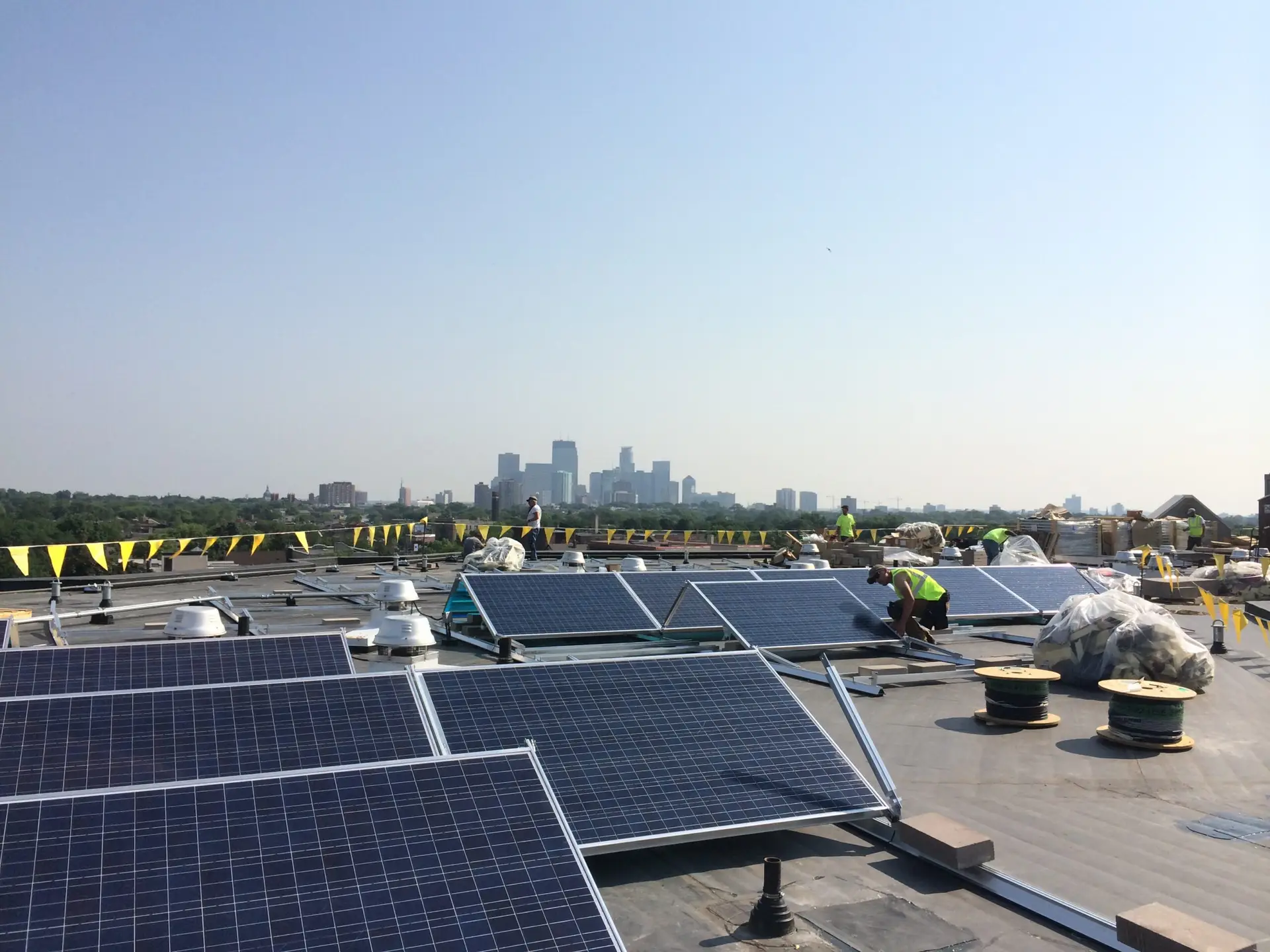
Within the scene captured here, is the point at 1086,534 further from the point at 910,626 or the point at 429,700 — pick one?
the point at 429,700

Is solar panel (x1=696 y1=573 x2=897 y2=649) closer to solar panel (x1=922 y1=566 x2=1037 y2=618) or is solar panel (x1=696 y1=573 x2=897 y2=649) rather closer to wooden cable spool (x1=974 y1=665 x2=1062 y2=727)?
solar panel (x1=922 y1=566 x2=1037 y2=618)

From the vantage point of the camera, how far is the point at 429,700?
666cm

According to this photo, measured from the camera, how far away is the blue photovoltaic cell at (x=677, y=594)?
14141 millimetres

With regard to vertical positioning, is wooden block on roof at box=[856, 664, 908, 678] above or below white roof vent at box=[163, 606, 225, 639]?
below

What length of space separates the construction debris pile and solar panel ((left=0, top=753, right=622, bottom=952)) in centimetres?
1009

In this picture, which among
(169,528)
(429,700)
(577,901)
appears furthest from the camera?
(169,528)

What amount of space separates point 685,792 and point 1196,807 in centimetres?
455

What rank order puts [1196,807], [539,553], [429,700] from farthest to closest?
1. [539,553]
2. [1196,807]
3. [429,700]

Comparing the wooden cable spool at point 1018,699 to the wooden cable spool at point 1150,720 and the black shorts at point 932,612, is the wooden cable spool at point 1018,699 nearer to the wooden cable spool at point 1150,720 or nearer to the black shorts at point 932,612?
the wooden cable spool at point 1150,720

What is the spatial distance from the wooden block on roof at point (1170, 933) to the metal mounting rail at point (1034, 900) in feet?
0.29

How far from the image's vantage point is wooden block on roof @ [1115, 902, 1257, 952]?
16.2ft

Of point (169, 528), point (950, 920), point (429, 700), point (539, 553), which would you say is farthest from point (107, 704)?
point (169, 528)

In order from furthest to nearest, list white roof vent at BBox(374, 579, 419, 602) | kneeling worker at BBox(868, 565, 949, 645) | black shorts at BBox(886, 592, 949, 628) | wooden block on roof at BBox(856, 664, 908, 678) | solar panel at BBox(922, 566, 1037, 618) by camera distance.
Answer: solar panel at BBox(922, 566, 1037, 618) < black shorts at BBox(886, 592, 949, 628) < kneeling worker at BBox(868, 565, 949, 645) < white roof vent at BBox(374, 579, 419, 602) < wooden block on roof at BBox(856, 664, 908, 678)

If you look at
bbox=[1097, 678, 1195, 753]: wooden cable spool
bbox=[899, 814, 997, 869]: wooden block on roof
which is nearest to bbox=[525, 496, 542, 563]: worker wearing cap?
bbox=[1097, 678, 1195, 753]: wooden cable spool
